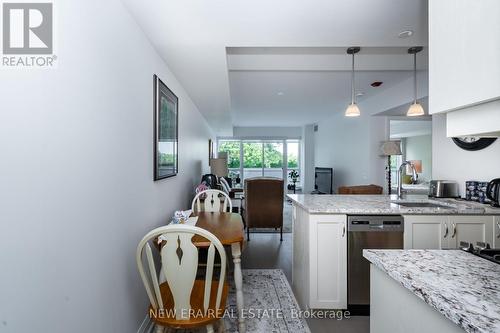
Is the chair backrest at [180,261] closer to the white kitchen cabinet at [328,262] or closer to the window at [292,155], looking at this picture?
the white kitchen cabinet at [328,262]

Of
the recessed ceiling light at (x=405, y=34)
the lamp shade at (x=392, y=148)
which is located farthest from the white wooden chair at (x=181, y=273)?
the lamp shade at (x=392, y=148)

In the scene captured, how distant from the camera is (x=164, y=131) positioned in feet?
8.34

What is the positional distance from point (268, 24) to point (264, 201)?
3.14 metres

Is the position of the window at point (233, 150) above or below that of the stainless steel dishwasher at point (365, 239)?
above

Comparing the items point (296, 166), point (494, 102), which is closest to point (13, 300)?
point (494, 102)

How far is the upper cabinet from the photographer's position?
2.29 ft

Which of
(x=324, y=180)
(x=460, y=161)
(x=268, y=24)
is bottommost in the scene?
(x=324, y=180)

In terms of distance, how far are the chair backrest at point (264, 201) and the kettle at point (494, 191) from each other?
2752 mm

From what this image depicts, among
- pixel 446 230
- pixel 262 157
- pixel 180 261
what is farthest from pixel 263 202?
pixel 262 157

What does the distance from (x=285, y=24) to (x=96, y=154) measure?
1551 millimetres

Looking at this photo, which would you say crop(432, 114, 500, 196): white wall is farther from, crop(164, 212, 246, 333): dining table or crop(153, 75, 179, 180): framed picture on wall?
crop(153, 75, 179, 180): framed picture on wall

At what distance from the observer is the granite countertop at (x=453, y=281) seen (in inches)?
25.9

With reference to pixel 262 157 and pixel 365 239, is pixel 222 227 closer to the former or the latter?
pixel 365 239

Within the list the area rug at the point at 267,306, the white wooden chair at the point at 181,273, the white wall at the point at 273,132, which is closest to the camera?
the white wooden chair at the point at 181,273
